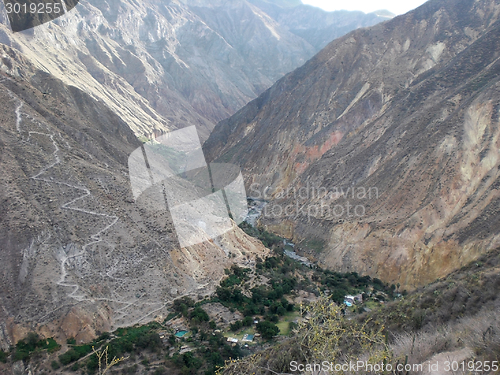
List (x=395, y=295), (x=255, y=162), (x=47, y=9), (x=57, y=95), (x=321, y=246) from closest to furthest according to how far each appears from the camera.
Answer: (x=395, y=295) < (x=321, y=246) < (x=57, y=95) < (x=255, y=162) < (x=47, y=9)

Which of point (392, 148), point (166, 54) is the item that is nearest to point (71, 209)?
point (392, 148)

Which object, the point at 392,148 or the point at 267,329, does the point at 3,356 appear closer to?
the point at 267,329

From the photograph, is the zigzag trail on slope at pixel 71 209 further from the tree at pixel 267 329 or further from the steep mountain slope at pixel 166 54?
the steep mountain slope at pixel 166 54

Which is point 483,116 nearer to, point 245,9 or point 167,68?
point 167,68

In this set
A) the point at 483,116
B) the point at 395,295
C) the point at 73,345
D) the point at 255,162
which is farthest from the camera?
the point at 255,162

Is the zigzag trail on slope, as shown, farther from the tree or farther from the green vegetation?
the tree

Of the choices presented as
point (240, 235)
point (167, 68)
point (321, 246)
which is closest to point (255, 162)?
point (321, 246)
